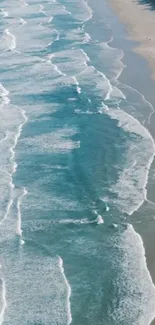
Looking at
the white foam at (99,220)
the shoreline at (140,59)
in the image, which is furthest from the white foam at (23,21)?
the white foam at (99,220)

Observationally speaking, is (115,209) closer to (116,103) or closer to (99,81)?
(116,103)

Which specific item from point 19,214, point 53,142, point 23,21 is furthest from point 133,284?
point 23,21

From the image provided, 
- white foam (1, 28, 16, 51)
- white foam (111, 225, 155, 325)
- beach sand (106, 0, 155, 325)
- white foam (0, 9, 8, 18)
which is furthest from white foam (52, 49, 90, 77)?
white foam (111, 225, 155, 325)

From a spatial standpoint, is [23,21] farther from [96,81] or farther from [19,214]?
[19,214]

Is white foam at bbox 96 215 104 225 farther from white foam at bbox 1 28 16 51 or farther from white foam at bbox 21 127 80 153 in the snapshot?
white foam at bbox 1 28 16 51

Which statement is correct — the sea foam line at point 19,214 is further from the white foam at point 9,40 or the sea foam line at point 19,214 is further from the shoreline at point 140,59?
the white foam at point 9,40

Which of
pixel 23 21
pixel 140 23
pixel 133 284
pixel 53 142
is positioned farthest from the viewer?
pixel 23 21
